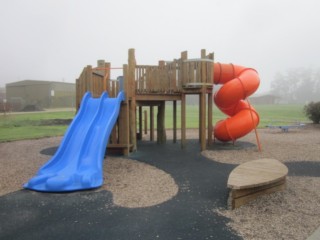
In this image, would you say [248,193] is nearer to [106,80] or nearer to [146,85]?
[146,85]

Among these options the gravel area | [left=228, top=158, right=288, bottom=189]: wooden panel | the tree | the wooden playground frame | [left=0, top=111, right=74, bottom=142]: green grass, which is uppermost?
the wooden playground frame

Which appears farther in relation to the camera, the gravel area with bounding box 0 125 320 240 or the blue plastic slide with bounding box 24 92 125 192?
the blue plastic slide with bounding box 24 92 125 192

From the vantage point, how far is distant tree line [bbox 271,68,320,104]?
13488 centimetres

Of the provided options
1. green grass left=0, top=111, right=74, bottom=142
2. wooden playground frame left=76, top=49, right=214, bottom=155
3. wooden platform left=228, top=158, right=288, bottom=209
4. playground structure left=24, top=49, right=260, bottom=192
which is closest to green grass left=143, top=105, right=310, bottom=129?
green grass left=0, top=111, right=74, bottom=142

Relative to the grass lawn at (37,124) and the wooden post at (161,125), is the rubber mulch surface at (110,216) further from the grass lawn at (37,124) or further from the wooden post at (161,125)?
the grass lawn at (37,124)

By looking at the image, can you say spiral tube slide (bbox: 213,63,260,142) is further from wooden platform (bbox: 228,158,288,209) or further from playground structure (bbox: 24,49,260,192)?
wooden platform (bbox: 228,158,288,209)

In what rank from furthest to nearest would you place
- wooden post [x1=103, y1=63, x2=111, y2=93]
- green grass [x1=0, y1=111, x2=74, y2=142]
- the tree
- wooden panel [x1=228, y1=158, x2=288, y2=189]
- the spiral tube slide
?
the tree
green grass [x1=0, y1=111, x2=74, y2=142]
the spiral tube slide
wooden post [x1=103, y1=63, x2=111, y2=93]
wooden panel [x1=228, y1=158, x2=288, y2=189]

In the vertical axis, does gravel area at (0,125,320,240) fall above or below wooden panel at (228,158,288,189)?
below

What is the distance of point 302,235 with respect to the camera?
Result: 4.41 metres

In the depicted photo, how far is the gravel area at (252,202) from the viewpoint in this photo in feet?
15.6

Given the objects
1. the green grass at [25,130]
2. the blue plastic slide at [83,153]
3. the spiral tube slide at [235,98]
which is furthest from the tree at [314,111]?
the green grass at [25,130]

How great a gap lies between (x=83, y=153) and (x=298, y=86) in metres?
153

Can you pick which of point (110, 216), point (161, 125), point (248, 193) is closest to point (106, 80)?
point (161, 125)

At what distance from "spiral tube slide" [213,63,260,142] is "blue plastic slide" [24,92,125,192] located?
4.16 meters
